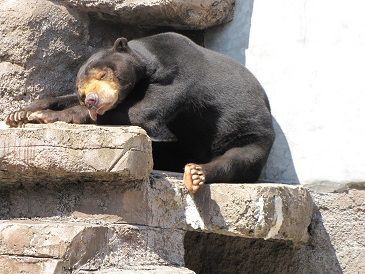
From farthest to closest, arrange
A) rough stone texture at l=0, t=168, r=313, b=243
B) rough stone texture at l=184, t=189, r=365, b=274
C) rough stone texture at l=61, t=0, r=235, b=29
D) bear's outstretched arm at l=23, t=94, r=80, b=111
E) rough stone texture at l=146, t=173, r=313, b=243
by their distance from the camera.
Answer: rough stone texture at l=61, t=0, r=235, b=29 < rough stone texture at l=184, t=189, r=365, b=274 < bear's outstretched arm at l=23, t=94, r=80, b=111 < rough stone texture at l=146, t=173, r=313, b=243 < rough stone texture at l=0, t=168, r=313, b=243

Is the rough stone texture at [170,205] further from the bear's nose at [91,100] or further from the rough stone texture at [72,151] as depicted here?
the bear's nose at [91,100]

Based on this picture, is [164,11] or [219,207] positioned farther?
[164,11]

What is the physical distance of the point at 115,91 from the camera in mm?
4266

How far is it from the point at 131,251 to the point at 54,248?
40cm

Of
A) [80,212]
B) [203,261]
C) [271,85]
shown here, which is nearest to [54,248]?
[80,212]

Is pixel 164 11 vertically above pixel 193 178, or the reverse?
pixel 164 11

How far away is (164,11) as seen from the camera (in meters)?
4.70

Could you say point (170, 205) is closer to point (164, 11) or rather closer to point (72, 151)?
point (72, 151)

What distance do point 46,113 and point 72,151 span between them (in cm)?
77

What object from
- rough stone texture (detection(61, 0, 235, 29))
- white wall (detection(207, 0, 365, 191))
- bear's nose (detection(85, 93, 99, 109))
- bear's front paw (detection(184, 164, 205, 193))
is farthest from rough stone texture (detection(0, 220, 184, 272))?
rough stone texture (detection(61, 0, 235, 29))

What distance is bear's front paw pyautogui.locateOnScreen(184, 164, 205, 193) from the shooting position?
3.88 meters

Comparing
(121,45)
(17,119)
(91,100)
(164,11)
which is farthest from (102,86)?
(164,11)

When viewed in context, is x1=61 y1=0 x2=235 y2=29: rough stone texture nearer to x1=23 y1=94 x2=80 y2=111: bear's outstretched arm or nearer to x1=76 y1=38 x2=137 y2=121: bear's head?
x1=76 y1=38 x2=137 y2=121: bear's head

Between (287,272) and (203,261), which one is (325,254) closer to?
(287,272)
